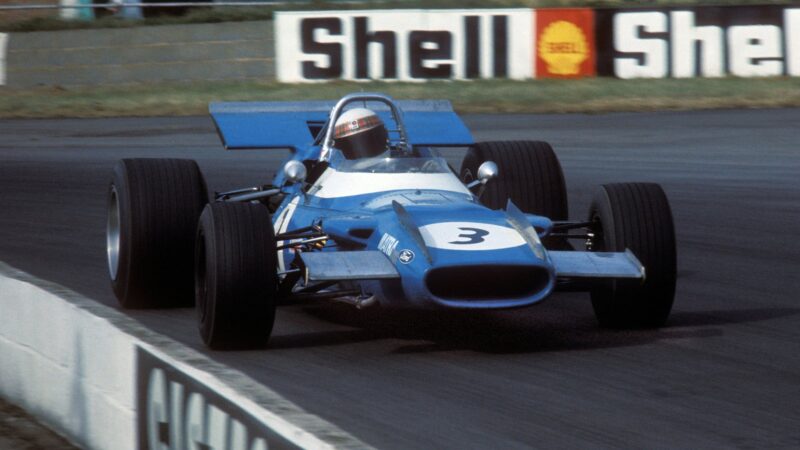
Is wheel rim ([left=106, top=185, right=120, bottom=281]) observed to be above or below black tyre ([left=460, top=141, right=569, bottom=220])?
below

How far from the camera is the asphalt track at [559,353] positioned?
5.56 metres

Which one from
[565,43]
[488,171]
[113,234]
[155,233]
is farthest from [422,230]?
[565,43]

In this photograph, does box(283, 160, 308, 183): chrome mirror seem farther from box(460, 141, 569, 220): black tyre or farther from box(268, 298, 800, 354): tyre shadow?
box(460, 141, 569, 220): black tyre

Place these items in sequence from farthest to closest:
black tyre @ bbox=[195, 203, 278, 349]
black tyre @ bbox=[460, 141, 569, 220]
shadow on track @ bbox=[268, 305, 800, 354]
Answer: black tyre @ bbox=[460, 141, 569, 220] → shadow on track @ bbox=[268, 305, 800, 354] → black tyre @ bbox=[195, 203, 278, 349]

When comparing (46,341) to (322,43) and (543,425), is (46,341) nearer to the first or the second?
(543,425)

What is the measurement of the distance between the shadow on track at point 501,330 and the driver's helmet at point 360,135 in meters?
0.88

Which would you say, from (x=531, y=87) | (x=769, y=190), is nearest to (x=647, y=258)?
(x=769, y=190)

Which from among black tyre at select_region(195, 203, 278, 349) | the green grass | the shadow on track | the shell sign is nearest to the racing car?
black tyre at select_region(195, 203, 278, 349)

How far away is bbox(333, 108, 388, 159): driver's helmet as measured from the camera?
820cm

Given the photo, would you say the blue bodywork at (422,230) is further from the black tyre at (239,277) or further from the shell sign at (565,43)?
the shell sign at (565,43)

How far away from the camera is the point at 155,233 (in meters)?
8.12

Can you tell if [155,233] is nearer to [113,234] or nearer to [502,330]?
[113,234]

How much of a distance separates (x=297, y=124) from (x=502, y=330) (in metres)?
2.64

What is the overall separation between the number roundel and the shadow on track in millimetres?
592
